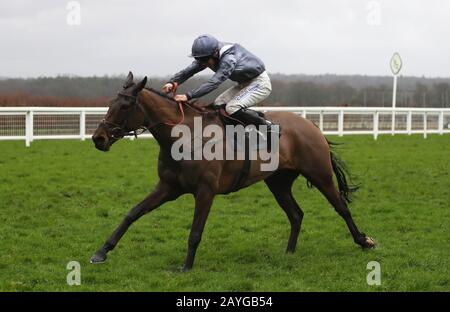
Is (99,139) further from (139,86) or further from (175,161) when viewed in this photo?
(175,161)

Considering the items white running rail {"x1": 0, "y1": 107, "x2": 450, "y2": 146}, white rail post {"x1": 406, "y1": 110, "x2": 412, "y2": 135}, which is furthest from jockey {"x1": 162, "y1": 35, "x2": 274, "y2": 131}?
white rail post {"x1": 406, "y1": 110, "x2": 412, "y2": 135}

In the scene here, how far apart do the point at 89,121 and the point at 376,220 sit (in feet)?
38.2

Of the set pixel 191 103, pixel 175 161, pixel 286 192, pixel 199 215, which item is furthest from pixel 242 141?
pixel 286 192

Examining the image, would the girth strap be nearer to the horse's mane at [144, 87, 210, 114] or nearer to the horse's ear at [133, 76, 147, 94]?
the horse's mane at [144, 87, 210, 114]

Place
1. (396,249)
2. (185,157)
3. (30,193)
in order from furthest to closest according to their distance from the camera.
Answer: (30,193), (396,249), (185,157)

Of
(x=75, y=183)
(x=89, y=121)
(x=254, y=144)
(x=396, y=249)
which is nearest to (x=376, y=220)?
(x=396, y=249)

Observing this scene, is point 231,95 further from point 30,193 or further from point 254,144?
point 30,193

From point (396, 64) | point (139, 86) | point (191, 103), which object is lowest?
point (191, 103)

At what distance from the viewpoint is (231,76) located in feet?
21.6

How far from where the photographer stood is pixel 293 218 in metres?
7.20

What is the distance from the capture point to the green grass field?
5.72 metres

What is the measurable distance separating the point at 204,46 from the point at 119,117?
105cm

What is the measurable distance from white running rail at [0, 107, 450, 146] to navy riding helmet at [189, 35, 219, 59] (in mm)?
10186
